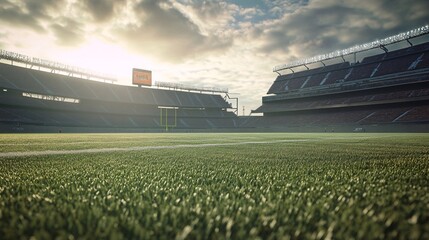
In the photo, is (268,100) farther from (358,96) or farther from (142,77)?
(142,77)

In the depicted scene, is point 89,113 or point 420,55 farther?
point 89,113

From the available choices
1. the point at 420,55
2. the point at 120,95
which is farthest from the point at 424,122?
the point at 120,95

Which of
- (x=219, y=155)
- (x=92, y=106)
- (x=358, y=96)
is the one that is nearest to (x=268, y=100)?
(x=358, y=96)

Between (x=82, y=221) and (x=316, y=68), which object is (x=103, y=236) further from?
(x=316, y=68)

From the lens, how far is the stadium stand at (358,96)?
39.6 meters

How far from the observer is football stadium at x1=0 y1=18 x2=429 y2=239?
128 centimetres

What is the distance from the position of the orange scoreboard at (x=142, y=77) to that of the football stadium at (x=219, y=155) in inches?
9.8

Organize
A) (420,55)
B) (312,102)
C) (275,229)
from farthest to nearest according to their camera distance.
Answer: (312,102) < (420,55) < (275,229)

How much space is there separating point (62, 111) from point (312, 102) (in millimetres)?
49922

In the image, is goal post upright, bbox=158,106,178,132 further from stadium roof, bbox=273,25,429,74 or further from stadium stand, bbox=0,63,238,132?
stadium roof, bbox=273,25,429,74

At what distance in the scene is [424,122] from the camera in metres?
34.4

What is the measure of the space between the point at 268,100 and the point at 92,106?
41021 millimetres

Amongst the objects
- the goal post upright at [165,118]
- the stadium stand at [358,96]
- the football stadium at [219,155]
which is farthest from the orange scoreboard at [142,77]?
the stadium stand at [358,96]

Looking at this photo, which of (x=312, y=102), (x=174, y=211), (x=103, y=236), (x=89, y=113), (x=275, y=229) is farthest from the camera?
(x=312, y=102)
